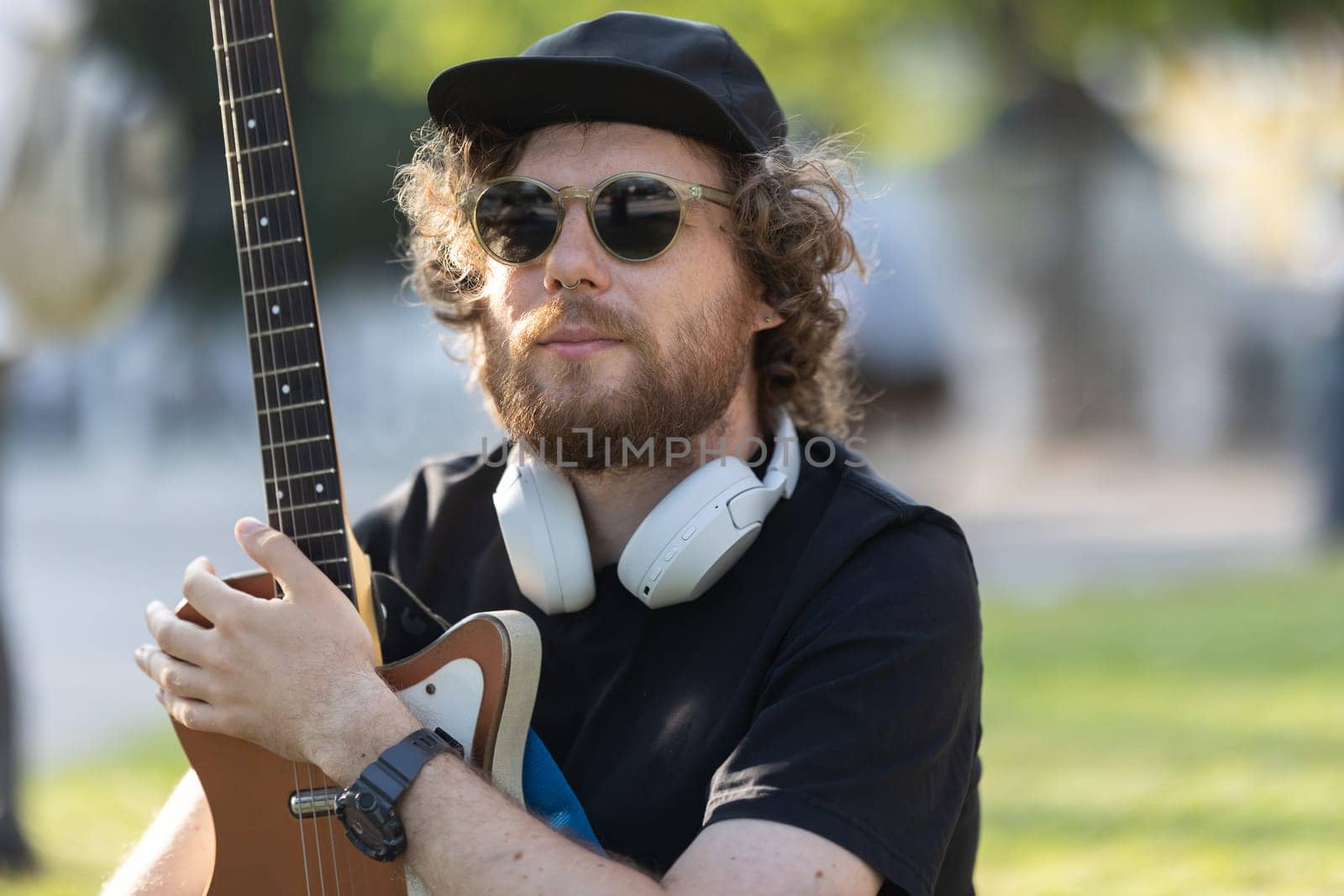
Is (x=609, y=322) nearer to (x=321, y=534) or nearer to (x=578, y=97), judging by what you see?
(x=578, y=97)

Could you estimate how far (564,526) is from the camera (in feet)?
8.12

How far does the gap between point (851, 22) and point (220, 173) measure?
31.0 feet

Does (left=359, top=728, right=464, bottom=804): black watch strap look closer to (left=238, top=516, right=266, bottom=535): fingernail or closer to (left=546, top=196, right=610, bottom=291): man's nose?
(left=238, top=516, right=266, bottom=535): fingernail

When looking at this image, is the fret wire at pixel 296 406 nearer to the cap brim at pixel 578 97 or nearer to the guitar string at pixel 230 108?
the guitar string at pixel 230 108

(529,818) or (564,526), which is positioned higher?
(564,526)

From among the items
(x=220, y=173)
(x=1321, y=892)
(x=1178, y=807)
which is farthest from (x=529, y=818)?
(x=220, y=173)

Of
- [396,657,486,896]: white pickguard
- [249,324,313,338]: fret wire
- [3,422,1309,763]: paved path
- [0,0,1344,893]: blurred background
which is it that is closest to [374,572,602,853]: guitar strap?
[396,657,486,896]: white pickguard

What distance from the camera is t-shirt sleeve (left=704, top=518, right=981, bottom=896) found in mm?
2008

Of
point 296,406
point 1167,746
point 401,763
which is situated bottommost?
point 401,763

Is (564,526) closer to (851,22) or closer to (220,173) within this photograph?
(851,22)

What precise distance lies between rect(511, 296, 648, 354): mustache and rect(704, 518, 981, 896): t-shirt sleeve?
564 millimetres

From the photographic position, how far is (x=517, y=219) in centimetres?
251

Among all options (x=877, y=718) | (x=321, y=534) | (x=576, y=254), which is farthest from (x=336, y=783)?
(x=576, y=254)

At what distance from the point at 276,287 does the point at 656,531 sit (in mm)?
784
